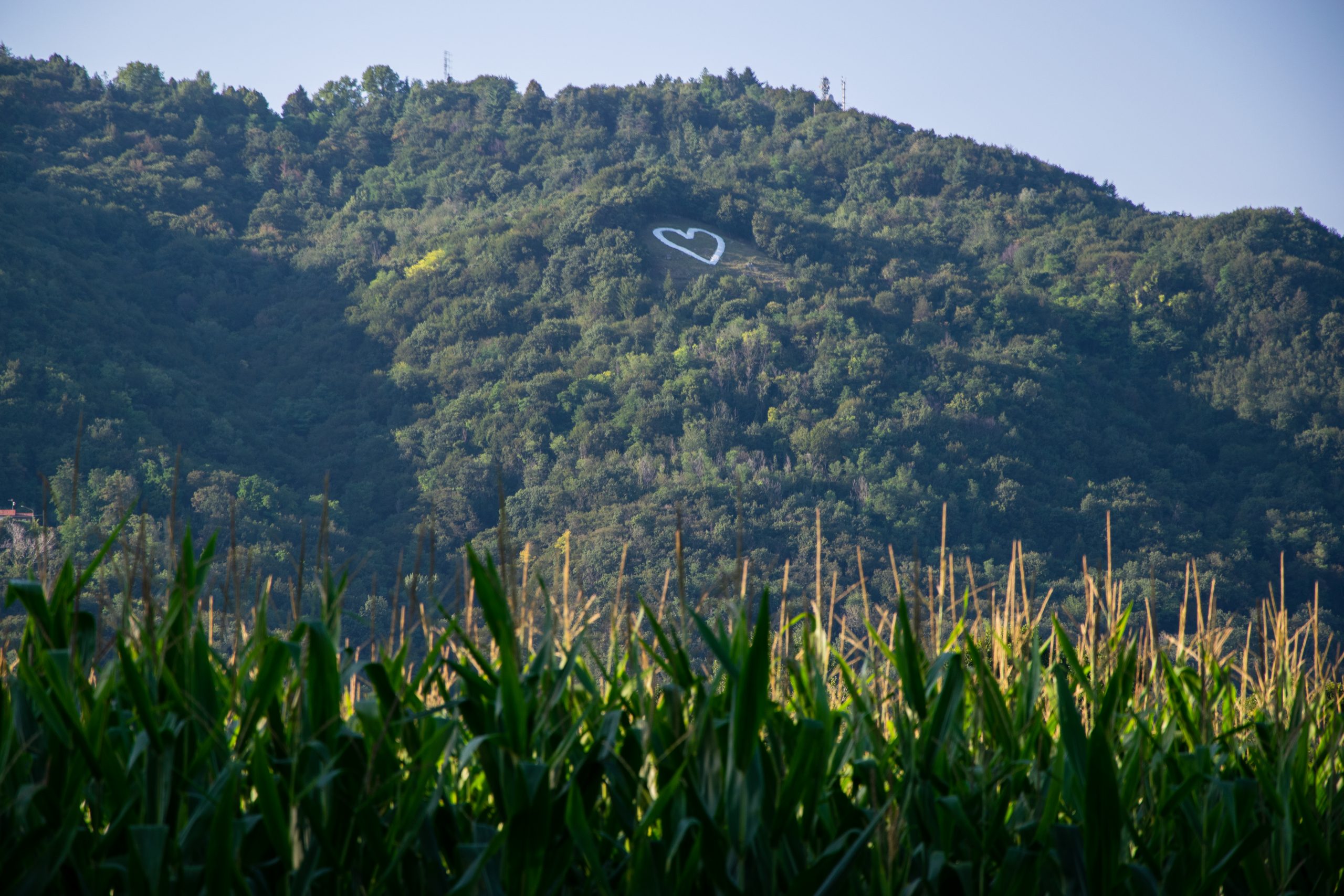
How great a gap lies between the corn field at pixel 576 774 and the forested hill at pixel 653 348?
1828 centimetres

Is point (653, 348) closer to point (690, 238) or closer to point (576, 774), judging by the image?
point (690, 238)

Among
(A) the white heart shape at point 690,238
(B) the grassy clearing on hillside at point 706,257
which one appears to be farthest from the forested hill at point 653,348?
(A) the white heart shape at point 690,238

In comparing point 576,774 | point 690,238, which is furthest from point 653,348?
point 576,774

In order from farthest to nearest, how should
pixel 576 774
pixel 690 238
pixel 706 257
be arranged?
pixel 690 238
pixel 706 257
pixel 576 774

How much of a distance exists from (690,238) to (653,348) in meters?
7.14

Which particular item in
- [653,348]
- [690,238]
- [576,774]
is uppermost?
[690,238]

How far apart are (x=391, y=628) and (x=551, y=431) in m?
26.5

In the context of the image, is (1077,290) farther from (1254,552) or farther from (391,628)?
(391,628)

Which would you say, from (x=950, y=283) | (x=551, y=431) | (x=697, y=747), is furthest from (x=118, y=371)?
(x=697, y=747)

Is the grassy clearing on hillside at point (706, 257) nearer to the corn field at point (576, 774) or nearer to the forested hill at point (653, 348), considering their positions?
the forested hill at point (653, 348)

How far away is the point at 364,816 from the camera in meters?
1.58

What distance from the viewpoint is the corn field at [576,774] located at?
61.3 inches

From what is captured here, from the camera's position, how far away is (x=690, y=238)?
35844 mm

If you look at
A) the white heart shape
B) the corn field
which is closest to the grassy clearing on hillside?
the white heart shape
